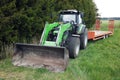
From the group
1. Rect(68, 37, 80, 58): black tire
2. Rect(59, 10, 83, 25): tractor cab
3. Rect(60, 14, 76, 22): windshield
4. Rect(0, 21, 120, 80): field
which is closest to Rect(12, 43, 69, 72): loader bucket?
Rect(0, 21, 120, 80): field

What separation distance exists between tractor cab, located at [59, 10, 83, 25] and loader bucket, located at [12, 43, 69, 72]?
2.76m

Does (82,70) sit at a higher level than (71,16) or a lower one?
lower

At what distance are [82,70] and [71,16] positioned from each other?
323 centimetres

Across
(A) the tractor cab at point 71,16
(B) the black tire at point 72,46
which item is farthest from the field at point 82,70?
(A) the tractor cab at point 71,16

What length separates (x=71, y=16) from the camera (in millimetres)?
9969

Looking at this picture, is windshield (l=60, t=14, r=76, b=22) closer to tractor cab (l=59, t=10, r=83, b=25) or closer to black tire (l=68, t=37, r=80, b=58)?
tractor cab (l=59, t=10, r=83, b=25)

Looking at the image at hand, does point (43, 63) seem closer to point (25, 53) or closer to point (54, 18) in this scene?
point (25, 53)

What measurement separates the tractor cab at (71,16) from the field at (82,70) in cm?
140

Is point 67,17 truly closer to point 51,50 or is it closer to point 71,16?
point 71,16

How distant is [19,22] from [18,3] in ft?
2.60

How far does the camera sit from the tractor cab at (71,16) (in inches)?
388

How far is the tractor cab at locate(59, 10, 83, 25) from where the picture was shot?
9859 mm

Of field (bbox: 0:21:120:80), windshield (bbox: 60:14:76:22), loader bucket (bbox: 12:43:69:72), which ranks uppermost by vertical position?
windshield (bbox: 60:14:76:22)

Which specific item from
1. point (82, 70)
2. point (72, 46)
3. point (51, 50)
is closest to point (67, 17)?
point (72, 46)
